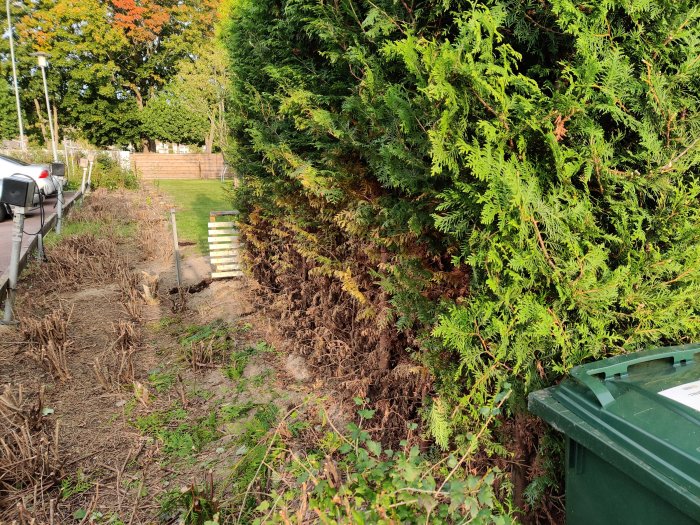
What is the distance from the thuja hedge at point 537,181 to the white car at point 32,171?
12946 millimetres

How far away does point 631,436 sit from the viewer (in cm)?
129

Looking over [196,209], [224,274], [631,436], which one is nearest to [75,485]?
[631,436]

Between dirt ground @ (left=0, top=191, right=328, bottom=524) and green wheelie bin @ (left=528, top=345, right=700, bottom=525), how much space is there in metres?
1.77

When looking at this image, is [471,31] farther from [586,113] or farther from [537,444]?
[537,444]

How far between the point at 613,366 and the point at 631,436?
314mm

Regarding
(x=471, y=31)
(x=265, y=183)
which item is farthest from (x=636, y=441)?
(x=265, y=183)

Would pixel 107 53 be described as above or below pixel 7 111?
above

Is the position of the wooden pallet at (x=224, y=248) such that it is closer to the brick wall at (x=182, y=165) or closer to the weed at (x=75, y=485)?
the weed at (x=75, y=485)

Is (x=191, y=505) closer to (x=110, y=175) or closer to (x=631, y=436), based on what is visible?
(x=631, y=436)

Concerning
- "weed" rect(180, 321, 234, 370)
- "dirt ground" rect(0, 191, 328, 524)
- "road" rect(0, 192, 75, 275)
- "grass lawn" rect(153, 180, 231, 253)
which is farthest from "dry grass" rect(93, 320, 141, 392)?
"road" rect(0, 192, 75, 275)

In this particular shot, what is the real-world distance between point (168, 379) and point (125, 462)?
1176mm

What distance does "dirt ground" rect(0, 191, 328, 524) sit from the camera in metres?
2.65

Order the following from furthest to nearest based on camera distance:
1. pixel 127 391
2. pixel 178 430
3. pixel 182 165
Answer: pixel 182 165 → pixel 127 391 → pixel 178 430

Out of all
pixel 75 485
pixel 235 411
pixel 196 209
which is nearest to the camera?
pixel 75 485
